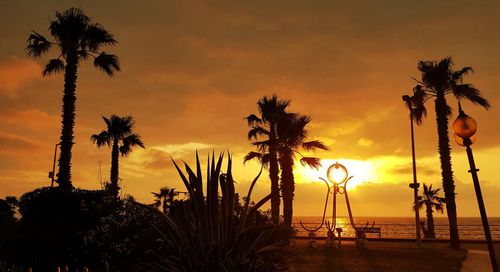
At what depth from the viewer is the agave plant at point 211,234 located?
683cm

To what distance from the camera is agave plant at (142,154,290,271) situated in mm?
6833

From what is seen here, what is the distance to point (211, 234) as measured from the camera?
7047 millimetres

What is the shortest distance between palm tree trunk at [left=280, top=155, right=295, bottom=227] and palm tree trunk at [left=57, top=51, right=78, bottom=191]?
43.3ft

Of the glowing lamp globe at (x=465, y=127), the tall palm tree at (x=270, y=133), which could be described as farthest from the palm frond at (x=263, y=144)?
the glowing lamp globe at (x=465, y=127)

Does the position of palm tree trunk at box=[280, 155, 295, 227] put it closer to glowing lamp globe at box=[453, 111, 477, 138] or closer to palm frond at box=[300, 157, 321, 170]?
palm frond at box=[300, 157, 321, 170]

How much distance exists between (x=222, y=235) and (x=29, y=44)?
23257 millimetres

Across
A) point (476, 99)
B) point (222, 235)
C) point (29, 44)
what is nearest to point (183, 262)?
point (222, 235)

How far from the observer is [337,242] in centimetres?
2448

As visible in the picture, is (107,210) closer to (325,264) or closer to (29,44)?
(325,264)

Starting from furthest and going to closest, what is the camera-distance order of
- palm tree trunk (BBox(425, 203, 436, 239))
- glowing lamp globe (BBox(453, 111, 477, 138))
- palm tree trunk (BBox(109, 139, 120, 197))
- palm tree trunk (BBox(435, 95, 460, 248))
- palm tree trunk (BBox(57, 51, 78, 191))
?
1. palm tree trunk (BBox(425, 203, 436, 239))
2. palm tree trunk (BBox(109, 139, 120, 197))
3. palm tree trunk (BBox(435, 95, 460, 248))
4. palm tree trunk (BBox(57, 51, 78, 191))
5. glowing lamp globe (BBox(453, 111, 477, 138))

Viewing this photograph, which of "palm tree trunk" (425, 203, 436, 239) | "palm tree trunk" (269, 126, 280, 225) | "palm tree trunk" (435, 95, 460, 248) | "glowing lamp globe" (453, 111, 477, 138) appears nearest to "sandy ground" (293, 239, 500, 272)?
"palm tree trunk" (435, 95, 460, 248)

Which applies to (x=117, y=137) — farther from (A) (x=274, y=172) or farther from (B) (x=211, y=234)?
(B) (x=211, y=234)

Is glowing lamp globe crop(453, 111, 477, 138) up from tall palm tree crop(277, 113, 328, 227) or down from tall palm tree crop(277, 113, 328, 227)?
down

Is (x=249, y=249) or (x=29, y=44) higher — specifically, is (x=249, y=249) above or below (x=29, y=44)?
below
